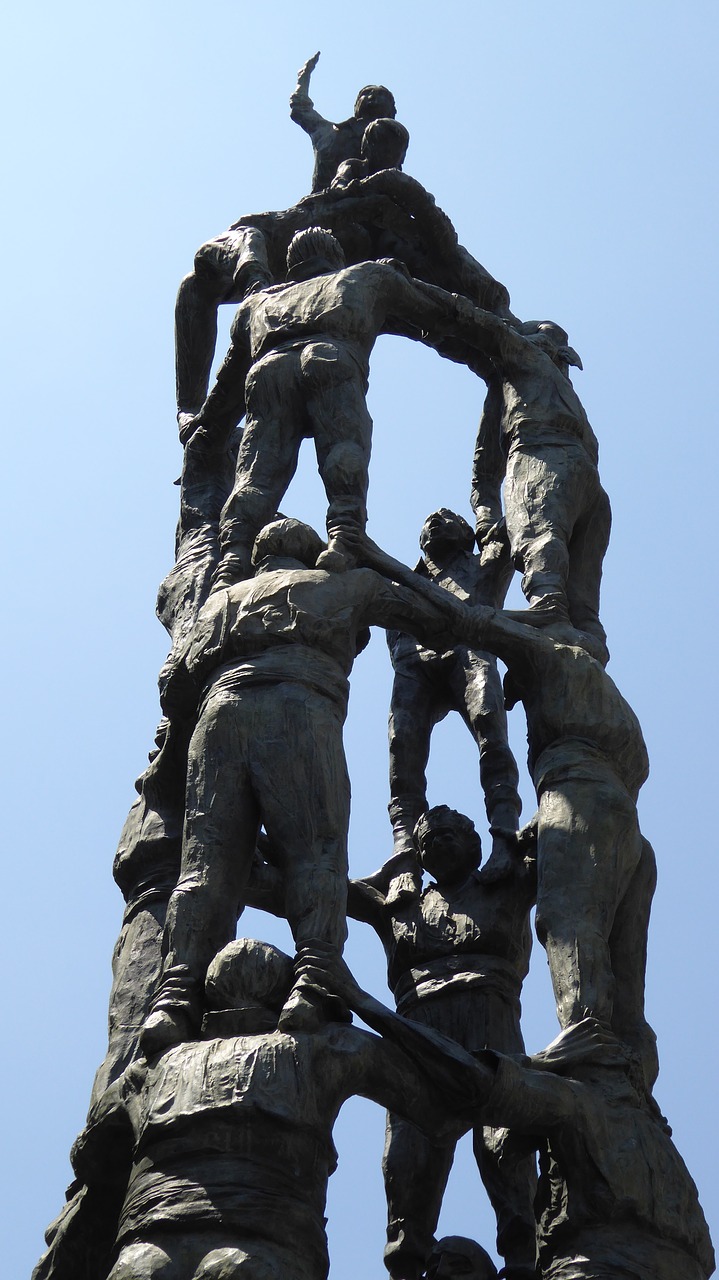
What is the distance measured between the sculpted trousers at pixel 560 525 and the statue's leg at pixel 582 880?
1360 mm

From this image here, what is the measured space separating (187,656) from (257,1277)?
3236 millimetres

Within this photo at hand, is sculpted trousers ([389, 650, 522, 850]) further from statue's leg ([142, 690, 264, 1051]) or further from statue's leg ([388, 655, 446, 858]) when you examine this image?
statue's leg ([142, 690, 264, 1051])

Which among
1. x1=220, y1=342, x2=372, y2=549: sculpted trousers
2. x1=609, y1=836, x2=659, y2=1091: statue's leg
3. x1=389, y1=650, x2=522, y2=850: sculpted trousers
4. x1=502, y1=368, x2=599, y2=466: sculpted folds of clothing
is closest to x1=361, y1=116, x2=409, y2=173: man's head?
x1=502, y1=368, x2=599, y2=466: sculpted folds of clothing

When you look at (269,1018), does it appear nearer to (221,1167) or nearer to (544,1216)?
(221,1167)

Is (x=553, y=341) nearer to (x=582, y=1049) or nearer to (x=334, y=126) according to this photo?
(x=334, y=126)

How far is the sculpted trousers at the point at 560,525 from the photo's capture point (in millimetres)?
10922

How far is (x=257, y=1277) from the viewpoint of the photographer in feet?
24.4

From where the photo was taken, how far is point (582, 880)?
9375 mm

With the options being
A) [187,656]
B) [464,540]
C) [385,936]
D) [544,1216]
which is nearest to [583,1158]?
[544,1216]

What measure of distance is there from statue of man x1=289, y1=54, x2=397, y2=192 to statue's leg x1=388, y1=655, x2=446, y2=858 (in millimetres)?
3686

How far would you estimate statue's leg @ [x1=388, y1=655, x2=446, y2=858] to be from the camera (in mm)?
11188

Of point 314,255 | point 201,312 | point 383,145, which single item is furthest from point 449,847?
point 383,145

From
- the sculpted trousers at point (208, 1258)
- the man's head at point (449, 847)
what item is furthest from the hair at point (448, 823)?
the sculpted trousers at point (208, 1258)

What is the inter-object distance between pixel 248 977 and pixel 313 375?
3614 mm
